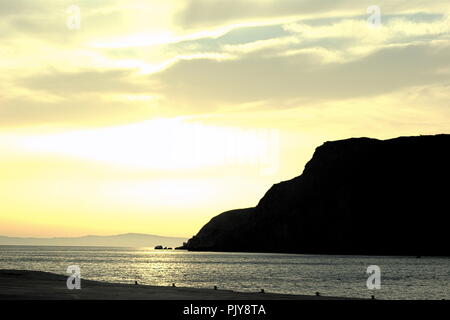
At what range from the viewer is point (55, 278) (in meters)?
60.3

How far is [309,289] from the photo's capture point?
92438 millimetres

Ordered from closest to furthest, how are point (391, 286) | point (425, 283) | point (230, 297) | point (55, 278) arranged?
point (230, 297)
point (55, 278)
point (391, 286)
point (425, 283)

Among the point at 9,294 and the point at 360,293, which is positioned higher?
the point at 9,294
